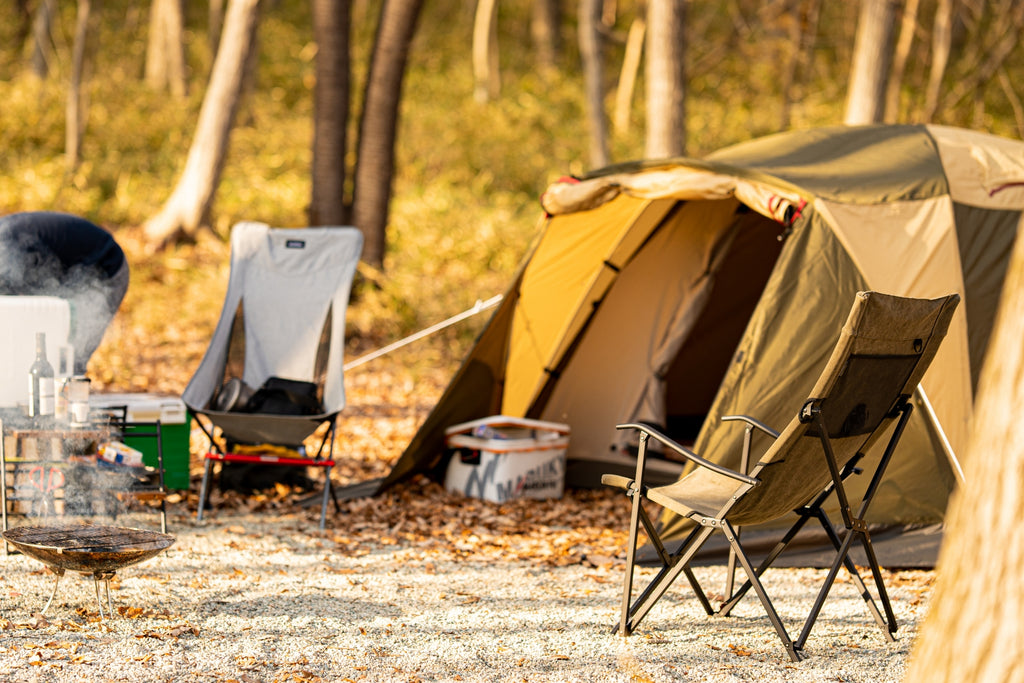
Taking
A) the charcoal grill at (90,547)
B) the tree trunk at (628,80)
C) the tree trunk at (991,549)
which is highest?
the tree trunk at (628,80)

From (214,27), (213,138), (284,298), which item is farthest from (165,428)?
(214,27)

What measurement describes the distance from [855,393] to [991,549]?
1573mm

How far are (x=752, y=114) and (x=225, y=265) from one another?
8.61 metres

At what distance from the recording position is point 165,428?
4.64m

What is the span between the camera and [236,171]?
13.3 metres

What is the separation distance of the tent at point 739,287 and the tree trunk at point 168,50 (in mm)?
11212

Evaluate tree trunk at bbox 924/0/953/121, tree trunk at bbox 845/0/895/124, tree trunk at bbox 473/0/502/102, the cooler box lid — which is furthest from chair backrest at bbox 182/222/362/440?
tree trunk at bbox 473/0/502/102

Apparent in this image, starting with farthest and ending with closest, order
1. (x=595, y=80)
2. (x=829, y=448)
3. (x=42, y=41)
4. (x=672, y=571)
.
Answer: (x=42, y=41) → (x=595, y=80) → (x=672, y=571) → (x=829, y=448)

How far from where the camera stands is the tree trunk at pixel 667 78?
7.96m

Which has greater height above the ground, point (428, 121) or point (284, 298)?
point (428, 121)

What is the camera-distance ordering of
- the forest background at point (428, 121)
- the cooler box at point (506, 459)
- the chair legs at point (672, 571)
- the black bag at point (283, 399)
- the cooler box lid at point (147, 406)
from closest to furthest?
the chair legs at point (672, 571)
the cooler box lid at point (147, 406)
the black bag at point (283, 399)
the cooler box at point (506, 459)
the forest background at point (428, 121)

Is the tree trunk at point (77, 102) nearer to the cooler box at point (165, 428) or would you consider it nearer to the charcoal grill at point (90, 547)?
the cooler box at point (165, 428)

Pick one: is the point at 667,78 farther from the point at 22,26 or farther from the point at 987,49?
the point at 22,26

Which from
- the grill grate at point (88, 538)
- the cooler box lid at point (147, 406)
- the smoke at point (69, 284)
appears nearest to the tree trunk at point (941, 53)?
the cooler box lid at point (147, 406)
